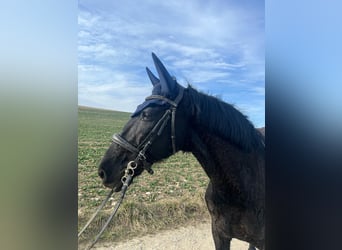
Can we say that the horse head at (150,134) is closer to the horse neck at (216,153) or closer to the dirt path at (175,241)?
the horse neck at (216,153)

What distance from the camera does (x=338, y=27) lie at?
77.6 inches

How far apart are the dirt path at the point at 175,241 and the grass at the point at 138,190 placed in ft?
0.13

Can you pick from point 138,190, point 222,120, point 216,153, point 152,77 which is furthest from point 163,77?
point 138,190

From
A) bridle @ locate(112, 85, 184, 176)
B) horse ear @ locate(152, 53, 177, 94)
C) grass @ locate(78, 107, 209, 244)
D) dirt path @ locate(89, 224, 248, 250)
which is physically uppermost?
horse ear @ locate(152, 53, 177, 94)

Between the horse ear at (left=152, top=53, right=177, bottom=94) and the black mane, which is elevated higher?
the horse ear at (left=152, top=53, right=177, bottom=94)

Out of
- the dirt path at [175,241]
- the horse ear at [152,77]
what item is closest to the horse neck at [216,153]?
the horse ear at [152,77]

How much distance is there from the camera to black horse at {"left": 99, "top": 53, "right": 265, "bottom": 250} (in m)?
1.73

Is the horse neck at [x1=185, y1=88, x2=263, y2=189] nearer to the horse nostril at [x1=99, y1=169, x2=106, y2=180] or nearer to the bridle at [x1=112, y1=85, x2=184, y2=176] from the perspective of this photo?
the bridle at [x1=112, y1=85, x2=184, y2=176]

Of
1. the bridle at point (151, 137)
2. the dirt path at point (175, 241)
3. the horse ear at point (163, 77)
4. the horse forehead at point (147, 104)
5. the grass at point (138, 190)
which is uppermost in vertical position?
the horse ear at point (163, 77)

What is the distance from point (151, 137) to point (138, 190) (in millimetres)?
367

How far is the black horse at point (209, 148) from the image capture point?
1728 millimetres

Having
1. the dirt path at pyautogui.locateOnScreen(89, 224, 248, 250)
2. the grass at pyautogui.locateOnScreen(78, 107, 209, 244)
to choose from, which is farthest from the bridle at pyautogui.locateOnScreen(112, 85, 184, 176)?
the dirt path at pyautogui.locateOnScreen(89, 224, 248, 250)

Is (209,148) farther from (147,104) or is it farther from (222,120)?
(147,104)

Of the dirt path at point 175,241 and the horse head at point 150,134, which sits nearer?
the horse head at point 150,134
